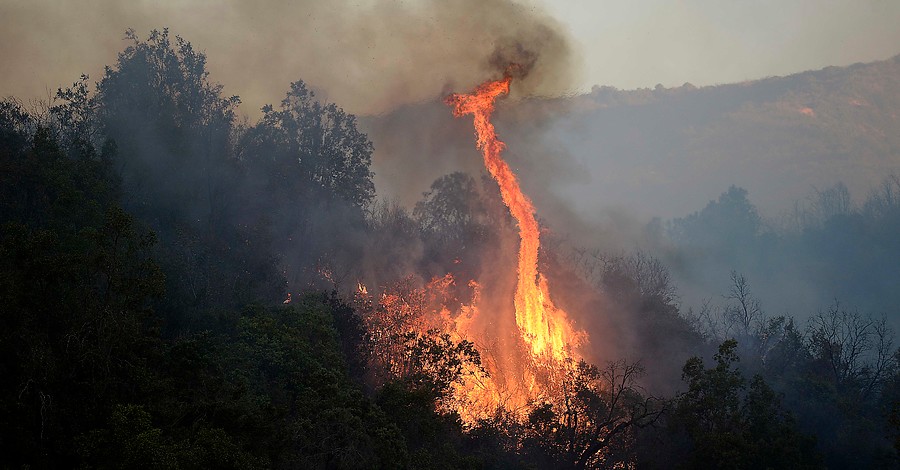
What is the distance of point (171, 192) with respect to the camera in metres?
44.7

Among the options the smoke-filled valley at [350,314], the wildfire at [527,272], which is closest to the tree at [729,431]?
the smoke-filled valley at [350,314]

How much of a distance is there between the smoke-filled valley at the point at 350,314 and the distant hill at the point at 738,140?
46161 millimetres

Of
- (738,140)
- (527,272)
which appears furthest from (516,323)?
(738,140)

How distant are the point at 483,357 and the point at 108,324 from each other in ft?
75.2

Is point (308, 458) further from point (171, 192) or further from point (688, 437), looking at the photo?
point (171, 192)

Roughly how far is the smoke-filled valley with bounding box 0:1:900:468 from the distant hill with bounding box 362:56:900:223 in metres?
46.2

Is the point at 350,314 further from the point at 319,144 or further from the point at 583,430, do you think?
the point at 319,144

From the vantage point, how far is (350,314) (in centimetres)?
3428

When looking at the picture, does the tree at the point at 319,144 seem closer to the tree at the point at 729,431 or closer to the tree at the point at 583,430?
the tree at the point at 583,430

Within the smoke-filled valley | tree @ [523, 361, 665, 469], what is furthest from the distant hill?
tree @ [523, 361, 665, 469]

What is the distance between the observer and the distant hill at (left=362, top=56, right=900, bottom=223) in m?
136

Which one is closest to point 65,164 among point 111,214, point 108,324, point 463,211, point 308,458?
point 111,214

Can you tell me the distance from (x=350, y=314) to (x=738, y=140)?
456 ft

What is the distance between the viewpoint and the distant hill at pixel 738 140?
136500mm
